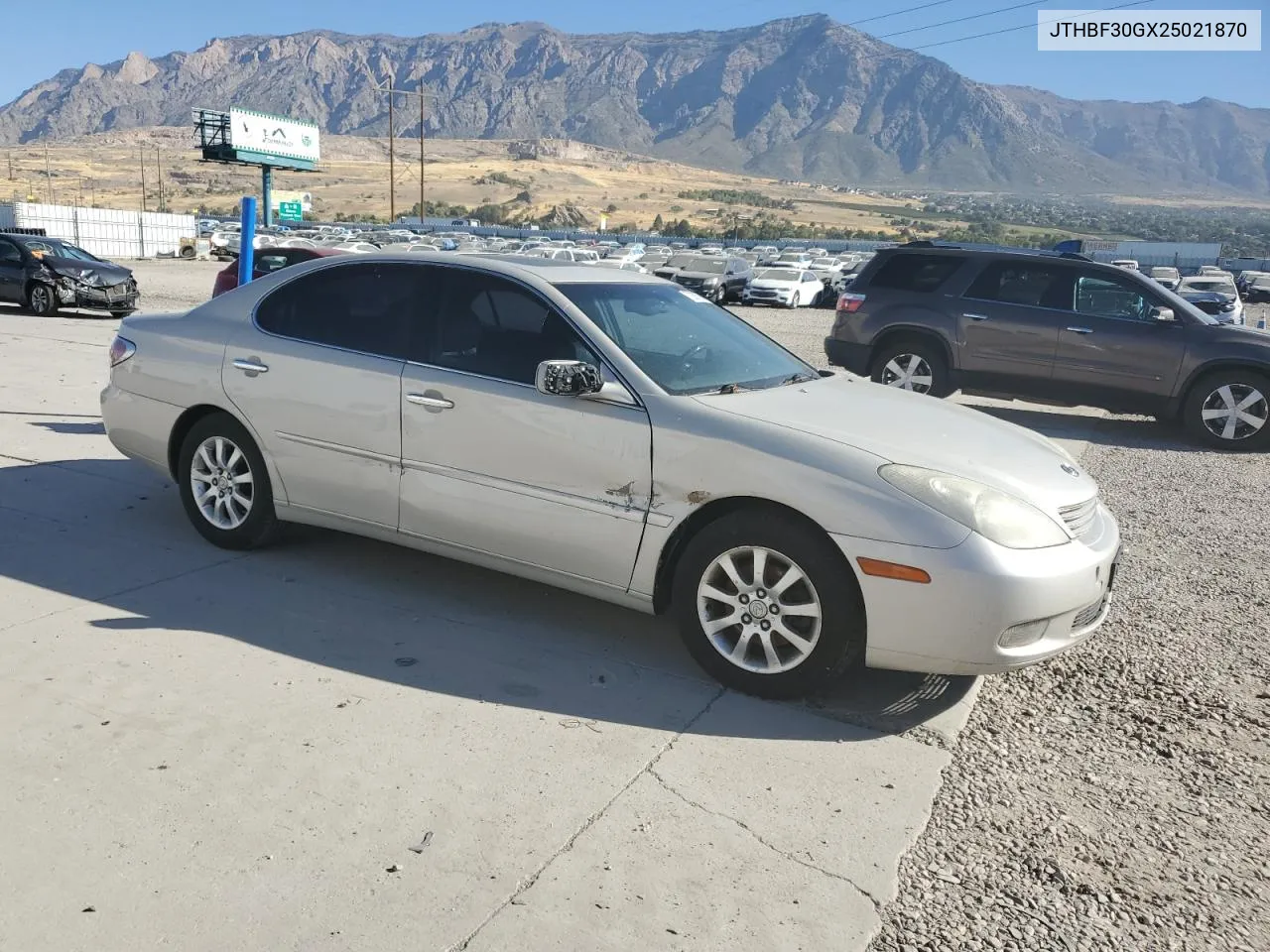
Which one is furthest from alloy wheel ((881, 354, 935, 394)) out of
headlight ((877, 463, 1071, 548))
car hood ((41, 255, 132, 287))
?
car hood ((41, 255, 132, 287))

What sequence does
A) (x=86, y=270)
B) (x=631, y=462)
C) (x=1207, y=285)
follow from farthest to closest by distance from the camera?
(x=1207, y=285)
(x=86, y=270)
(x=631, y=462)

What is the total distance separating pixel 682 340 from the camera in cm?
496

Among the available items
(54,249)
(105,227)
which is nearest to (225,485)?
(54,249)

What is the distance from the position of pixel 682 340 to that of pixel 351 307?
1.58 metres

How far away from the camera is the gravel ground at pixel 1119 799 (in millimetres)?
2922

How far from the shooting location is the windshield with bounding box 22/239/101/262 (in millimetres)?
19375

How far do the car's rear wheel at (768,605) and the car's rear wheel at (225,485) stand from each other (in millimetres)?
2334

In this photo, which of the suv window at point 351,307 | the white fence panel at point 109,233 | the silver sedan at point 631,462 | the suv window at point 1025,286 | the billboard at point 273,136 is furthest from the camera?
the billboard at point 273,136

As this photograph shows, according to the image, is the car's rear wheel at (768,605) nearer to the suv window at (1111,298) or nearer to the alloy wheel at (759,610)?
the alloy wheel at (759,610)

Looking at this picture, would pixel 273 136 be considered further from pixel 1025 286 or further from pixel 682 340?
pixel 682 340

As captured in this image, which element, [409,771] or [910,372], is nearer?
[409,771]

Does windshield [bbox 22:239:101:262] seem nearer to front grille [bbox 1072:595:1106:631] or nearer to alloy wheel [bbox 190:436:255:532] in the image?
alloy wheel [bbox 190:436:255:532]

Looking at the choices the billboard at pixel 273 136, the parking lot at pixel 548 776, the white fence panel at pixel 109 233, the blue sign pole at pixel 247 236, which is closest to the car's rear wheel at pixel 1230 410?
the parking lot at pixel 548 776

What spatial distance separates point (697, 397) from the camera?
439 centimetres
